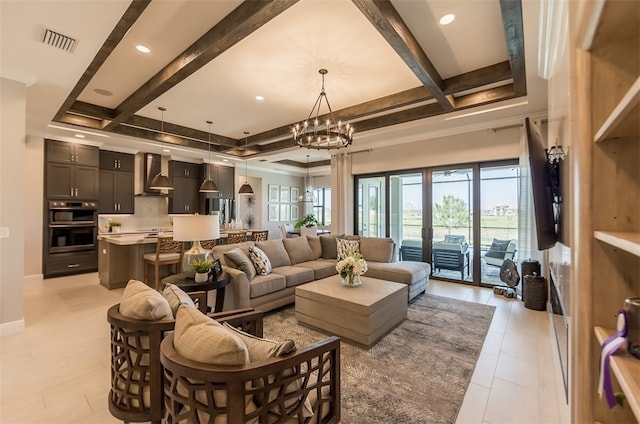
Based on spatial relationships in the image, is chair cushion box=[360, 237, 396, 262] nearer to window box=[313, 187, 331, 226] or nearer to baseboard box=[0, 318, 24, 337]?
baseboard box=[0, 318, 24, 337]

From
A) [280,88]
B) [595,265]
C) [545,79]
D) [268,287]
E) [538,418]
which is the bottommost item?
[538,418]

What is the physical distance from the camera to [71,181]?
6.04 meters

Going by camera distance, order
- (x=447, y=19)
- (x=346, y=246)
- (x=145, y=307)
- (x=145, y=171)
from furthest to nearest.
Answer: (x=145, y=171) < (x=346, y=246) < (x=447, y=19) < (x=145, y=307)

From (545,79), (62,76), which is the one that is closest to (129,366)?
(62,76)

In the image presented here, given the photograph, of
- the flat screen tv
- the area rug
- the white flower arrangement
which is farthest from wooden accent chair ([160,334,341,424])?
the white flower arrangement

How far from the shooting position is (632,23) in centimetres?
86

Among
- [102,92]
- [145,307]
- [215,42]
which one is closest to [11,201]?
[102,92]

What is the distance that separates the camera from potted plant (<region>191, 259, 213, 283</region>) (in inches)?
123

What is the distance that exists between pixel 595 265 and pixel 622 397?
428mm

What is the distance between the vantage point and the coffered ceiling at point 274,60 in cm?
238

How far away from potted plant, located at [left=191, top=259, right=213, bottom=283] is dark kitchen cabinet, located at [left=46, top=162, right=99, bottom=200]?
480 cm

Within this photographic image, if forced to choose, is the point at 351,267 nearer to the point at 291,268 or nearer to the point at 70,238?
the point at 291,268

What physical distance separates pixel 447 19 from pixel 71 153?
7.27 metres

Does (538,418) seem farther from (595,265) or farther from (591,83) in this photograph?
(591,83)
